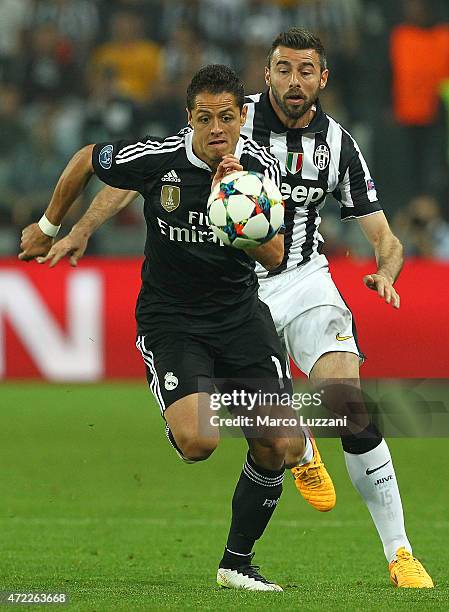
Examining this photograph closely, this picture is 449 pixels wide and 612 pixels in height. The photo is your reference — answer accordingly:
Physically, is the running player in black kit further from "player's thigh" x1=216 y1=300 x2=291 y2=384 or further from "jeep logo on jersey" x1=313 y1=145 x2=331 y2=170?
"jeep logo on jersey" x1=313 y1=145 x2=331 y2=170

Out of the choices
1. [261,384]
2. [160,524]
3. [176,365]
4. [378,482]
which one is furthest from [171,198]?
[160,524]

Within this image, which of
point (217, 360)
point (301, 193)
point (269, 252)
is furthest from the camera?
point (301, 193)

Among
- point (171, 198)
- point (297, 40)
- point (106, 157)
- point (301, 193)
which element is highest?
point (297, 40)

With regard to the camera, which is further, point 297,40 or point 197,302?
point 297,40

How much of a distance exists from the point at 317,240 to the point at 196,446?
185cm

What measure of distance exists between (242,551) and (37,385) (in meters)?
8.01

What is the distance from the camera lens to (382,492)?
638cm

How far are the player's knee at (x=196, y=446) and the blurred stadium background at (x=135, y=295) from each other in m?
0.61

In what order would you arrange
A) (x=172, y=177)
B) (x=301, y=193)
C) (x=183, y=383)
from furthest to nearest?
1. (x=301, y=193)
2. (x=172, y=177)
3. (x=183, y=383)

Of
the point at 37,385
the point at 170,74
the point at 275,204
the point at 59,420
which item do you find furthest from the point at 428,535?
the point at 170,74

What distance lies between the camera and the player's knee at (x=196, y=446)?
5703 mm

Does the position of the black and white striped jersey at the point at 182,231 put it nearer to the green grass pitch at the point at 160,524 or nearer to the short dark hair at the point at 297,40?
the short dark hair at the point at 297,40

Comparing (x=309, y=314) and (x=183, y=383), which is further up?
(x=183, y=383)

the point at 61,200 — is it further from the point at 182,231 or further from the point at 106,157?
the point at 182,231
